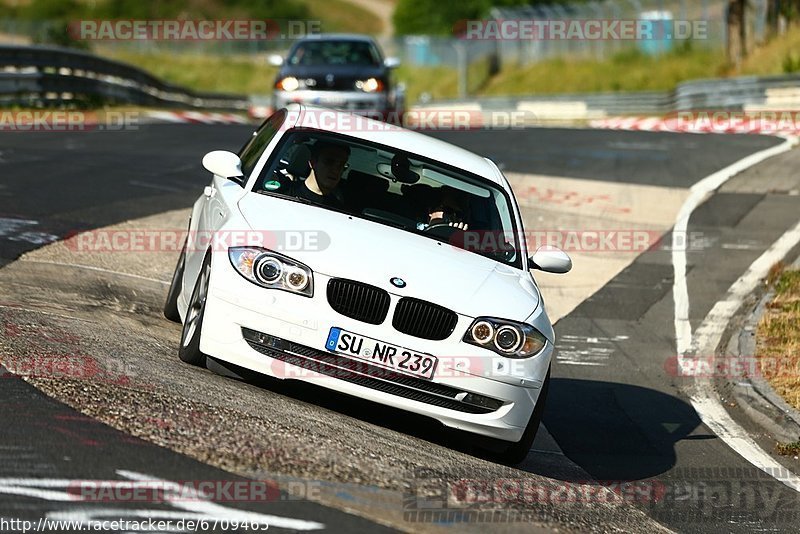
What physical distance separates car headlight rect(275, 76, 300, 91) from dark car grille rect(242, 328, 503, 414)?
617 inches

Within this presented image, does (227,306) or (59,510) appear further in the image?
(227,306)

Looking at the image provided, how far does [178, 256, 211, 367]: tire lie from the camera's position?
23.6 ft

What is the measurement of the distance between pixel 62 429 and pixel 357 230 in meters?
2.40

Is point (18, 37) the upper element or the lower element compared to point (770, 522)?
upper

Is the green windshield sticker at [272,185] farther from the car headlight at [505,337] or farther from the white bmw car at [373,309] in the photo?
the car headlight at [505,337]

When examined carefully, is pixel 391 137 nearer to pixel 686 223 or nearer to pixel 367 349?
pixel 367 349

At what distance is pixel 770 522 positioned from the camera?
23.5 feet

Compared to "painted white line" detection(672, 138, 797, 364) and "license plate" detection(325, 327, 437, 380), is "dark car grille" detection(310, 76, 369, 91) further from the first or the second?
"license plate" detection(325, 327, 437, 380)

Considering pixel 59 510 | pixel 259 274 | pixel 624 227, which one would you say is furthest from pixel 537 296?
pixel 624 227

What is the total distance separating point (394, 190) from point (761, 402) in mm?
3402

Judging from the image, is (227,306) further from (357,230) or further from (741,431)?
(741,431)

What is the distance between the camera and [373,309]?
22.6 feet

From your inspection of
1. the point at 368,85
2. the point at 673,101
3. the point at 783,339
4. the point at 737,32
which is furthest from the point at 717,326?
the point at 737,32

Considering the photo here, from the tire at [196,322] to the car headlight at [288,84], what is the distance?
14.8m
